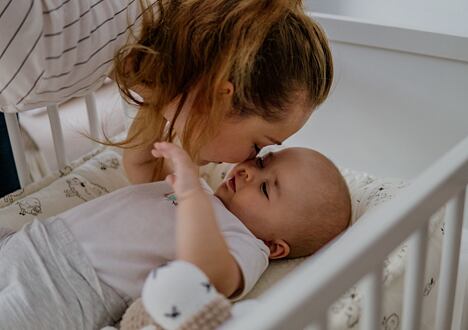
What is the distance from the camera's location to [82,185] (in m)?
1.22

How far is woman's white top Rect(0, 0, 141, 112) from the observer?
0.76 metres

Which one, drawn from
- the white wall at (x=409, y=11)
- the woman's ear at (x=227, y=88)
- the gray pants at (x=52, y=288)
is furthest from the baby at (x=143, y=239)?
the white wall at (x=409, y=11)

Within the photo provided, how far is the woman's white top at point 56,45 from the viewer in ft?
2.50

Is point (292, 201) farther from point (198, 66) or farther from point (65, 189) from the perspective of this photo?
point (65, 189)

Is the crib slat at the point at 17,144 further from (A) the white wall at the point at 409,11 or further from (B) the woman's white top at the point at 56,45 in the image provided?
(A) the white wall at the point at 409,11

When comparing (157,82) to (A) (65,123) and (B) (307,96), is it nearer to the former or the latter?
(B) (307,96)

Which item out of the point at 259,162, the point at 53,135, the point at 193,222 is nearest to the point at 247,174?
the point at 259,162

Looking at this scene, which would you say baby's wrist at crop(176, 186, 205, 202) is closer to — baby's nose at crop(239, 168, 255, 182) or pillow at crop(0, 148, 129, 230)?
baby's nose at crop(239, 168, 255, 182)

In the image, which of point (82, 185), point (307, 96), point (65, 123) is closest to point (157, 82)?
point (307, 96)

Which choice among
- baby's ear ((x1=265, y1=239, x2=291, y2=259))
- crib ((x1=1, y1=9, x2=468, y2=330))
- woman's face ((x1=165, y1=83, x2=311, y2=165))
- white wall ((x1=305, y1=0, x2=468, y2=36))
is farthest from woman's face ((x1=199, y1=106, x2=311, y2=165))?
white wall ((x1=305, y1=0, x2=468, y2=36))

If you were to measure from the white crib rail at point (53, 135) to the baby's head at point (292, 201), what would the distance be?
357mm

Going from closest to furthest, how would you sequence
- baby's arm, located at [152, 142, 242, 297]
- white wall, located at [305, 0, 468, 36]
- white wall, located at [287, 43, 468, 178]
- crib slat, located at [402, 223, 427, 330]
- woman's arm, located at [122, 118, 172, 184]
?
crib slat, located at [402, 223, 427, 330] → baby's arm, located at [152, 142, 242, 297] → woman's arm, located at [122, 118, 172, 184] → white wall, located at [287, 43, 468, 178] → white wall, located at [305, 0, 468, 36]

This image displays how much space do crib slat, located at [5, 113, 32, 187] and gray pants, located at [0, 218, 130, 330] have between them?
0.78ft

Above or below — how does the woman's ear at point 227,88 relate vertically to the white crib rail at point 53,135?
above
